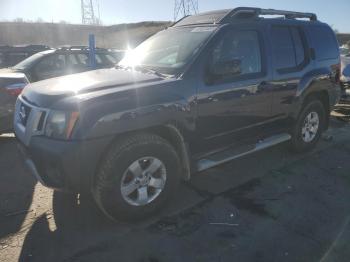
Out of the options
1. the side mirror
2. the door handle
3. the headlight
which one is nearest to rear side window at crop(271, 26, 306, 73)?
the door handle

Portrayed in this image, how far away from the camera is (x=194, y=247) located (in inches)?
124

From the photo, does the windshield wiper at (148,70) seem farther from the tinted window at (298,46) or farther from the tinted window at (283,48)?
the tinted window at (298,46)

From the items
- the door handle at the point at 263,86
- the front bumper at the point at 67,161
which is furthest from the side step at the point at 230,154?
the front bumper at the point at 67,161

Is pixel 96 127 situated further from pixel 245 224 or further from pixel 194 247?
pixel 245 224

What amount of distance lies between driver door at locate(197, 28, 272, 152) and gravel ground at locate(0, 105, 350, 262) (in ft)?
2.04

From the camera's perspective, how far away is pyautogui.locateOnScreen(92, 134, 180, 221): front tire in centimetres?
316

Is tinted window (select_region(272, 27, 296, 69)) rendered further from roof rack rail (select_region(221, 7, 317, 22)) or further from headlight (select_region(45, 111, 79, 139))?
headlight (select_region(45, 111, 79, 139))

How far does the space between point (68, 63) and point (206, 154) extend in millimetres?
5979

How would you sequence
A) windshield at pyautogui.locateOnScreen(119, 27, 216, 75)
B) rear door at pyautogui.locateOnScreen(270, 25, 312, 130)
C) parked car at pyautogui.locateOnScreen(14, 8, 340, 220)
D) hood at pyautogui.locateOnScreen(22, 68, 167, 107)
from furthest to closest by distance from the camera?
rear door at pyautogui.locateOnScreen(270, 25, 312, 130) < windshield at pyautogui.locateOnScreen(119, 27, 216, 75) < hood at pyautogui.locateOnScreen(22, 68, 167, 107) < parked car at pyautogui.locateOnScreen(14, 8, 340, 220)

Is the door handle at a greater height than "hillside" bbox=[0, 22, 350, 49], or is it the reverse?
"hillside" bbox=[0, 22, 350, 49]

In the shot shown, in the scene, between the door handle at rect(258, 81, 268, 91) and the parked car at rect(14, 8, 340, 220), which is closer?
the parked car at rect(14, 8, 340, 220)

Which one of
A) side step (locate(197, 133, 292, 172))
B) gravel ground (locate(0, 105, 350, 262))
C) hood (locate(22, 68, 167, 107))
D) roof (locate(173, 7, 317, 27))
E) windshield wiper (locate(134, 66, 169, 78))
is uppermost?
roof (locate(173, 7, 317, 27))

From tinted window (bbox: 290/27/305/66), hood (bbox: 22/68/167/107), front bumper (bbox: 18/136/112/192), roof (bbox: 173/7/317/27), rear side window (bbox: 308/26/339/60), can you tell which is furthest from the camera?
rear side window (bbox: 308/26/339/60)

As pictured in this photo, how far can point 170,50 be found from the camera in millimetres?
4172
